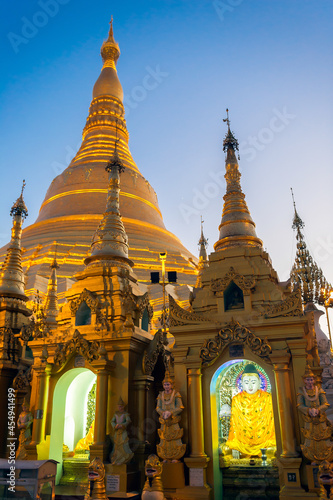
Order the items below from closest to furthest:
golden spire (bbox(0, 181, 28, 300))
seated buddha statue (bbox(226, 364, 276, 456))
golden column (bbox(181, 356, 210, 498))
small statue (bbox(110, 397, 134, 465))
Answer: golden column (bbox(181, 356, 210, 498)), small statue (bbox(110, 397, 134, 465)), seated buddha statue (bbox(226, 364, 276, 456)), golden spire (bbox(0, 181, 28, 300))

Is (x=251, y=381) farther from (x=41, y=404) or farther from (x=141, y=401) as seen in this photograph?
(x=41, y=404)

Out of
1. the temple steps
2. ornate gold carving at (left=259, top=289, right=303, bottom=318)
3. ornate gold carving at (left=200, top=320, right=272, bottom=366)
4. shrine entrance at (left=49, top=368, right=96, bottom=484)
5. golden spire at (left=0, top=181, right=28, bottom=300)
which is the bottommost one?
the temple steps

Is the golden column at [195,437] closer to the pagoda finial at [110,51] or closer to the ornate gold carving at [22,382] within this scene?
the ornate gold carving at [22,382]

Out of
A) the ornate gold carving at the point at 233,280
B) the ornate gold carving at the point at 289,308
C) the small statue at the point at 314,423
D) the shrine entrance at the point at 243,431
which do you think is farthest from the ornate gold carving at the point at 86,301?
the small statue at the point at 314,423

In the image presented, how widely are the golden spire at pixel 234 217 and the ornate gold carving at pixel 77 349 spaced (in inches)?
219

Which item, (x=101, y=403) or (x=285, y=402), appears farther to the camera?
(x=101, y=403)

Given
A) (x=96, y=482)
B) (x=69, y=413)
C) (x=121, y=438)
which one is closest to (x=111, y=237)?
(x=69, y=413)

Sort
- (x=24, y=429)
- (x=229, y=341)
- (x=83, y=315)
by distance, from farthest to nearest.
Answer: (x=83, y=315)
(x=24, y=429)
(x=229, y=341)

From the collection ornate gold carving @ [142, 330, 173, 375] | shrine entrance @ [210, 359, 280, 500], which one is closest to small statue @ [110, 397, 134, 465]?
ornate gold carving @ [142, 330, 173, 375]

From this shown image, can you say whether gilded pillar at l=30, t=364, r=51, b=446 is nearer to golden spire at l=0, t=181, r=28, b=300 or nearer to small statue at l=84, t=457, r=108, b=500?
small statue at l=84, t=457, r=108, b=500

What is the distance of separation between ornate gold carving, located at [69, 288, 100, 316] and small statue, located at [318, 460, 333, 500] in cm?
776

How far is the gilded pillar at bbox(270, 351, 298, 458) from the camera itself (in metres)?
10.1

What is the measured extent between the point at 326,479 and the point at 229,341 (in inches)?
151

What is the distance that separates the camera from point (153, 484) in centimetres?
946
